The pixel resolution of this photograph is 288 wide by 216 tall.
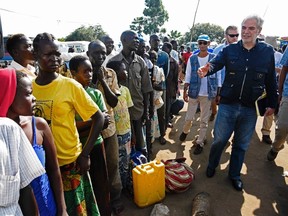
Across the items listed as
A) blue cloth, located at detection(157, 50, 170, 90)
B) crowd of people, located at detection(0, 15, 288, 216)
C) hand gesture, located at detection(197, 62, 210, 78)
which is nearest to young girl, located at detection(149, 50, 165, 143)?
crowd of people, located at detection(0, 15, 288, 216)

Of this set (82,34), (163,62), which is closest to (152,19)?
(82,34)

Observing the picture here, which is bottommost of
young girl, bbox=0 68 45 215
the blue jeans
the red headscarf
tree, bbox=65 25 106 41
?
the blue jeans

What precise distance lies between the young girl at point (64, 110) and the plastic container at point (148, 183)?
97 centimetres

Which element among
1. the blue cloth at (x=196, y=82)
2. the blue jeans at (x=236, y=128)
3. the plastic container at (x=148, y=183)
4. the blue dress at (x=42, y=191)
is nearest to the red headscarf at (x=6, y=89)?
the blue dress at (x=42, y=191)

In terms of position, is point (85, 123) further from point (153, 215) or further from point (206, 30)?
point (206, 30)

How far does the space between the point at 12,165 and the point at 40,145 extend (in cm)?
35

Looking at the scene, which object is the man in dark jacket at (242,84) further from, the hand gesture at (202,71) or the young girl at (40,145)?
the young girl at (40,145)

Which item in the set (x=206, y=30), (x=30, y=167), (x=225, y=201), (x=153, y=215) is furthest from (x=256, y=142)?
(x=206, y=30)

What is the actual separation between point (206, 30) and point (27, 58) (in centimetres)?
6030

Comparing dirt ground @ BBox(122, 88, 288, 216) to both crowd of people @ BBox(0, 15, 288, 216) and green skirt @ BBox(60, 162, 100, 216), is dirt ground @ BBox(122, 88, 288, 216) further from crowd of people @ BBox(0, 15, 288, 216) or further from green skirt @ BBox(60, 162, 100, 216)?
green skirt @ BBox(60, 162, 100, 216)

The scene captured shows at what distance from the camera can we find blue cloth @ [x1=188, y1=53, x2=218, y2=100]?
4.07m

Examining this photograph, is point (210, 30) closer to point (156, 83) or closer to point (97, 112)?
point (156, 83)

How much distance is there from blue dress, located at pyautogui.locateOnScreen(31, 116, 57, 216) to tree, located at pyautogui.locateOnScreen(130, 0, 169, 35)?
48.7m

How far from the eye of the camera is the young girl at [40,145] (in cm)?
119
